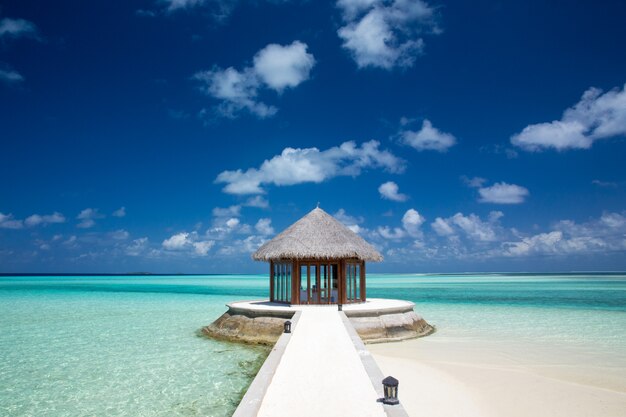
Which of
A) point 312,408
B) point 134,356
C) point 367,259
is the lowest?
point 134,356

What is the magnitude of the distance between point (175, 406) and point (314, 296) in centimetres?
837

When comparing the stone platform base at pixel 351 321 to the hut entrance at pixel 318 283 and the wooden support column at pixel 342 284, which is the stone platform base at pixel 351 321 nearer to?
the hut entrance at pixel 318 283

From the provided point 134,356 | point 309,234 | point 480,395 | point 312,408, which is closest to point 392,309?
point 309,234

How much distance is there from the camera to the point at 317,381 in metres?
6.88

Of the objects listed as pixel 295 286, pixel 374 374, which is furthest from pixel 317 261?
pixel 374 374

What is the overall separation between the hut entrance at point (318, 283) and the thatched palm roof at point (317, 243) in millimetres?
675

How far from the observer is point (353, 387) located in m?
6.55

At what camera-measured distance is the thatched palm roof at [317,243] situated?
49.9 feet

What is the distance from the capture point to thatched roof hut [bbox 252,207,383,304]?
50.3 feet

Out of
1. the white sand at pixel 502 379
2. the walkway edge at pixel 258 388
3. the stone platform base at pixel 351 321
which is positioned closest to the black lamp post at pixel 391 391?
the white sand at pixel 502 379

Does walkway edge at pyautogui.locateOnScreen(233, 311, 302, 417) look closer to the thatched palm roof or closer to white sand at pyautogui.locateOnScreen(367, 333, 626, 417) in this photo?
white sand at pyautogui.locateOnScreen(367, 333, 626, 417)

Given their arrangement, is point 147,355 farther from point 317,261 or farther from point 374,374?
point 374,374

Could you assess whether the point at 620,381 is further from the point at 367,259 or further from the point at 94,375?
the point at 94,375

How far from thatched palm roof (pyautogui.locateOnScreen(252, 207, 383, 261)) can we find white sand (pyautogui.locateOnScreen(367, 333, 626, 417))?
368cm
